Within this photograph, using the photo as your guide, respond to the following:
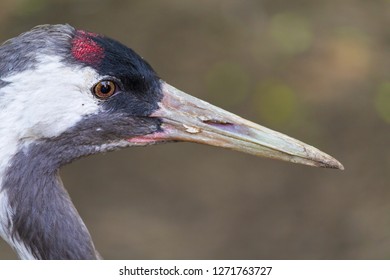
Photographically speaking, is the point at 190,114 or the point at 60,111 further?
the point at 190,114

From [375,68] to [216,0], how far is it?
1875 mm

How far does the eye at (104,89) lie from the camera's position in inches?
137

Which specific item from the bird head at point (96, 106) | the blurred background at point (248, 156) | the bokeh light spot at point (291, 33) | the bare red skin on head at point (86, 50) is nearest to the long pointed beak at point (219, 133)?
the bird head at point (96, 106)

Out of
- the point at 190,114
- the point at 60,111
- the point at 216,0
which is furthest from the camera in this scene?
the point at 216,0

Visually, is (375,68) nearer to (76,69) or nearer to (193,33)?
(193,33)

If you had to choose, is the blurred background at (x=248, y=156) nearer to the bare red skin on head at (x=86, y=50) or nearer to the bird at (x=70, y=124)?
the bird at (x=70, y=124)

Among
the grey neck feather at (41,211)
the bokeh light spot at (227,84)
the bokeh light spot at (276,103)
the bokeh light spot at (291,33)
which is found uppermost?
the bokeh light spot at (291,33)

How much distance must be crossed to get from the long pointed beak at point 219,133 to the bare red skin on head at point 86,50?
1.23ft

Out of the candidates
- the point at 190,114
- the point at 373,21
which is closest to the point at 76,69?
the point at 190,114

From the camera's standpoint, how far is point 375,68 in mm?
8375

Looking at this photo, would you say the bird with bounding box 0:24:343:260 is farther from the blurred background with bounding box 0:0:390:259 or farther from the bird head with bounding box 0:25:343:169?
the blurred background with bounding box 0:0:390:259

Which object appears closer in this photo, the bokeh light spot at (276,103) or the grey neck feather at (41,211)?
the grey neck feather at (41,211)

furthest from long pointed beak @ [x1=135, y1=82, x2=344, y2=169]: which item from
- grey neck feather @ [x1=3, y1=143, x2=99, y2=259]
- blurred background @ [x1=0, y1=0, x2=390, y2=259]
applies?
blurred background @ [x1=0, y1=0, x2=390, y2=259]

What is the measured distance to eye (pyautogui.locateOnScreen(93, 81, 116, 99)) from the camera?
3.49 meters
